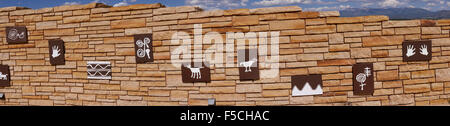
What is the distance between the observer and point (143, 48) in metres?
4.82

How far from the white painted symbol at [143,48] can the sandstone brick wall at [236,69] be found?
139mm

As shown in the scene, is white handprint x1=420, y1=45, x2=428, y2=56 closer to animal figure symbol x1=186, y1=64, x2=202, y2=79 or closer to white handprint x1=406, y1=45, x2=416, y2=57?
white handprint x1=406, y1=45, x2=416, y2=57

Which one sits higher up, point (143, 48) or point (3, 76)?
point (143, 48)

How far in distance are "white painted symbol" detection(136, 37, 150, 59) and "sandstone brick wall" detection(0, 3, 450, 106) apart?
14 cm

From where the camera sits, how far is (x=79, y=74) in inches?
204

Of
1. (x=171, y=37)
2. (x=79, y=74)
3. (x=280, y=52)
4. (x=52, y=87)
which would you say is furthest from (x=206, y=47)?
(x=52, y=87)

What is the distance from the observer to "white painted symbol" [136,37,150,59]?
4.80 metres

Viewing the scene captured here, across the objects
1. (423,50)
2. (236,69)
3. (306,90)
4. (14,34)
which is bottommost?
(306,90)

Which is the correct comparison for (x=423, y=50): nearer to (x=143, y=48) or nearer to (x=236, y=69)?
Result: (x=236, y=69)

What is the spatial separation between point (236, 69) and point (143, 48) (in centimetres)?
165

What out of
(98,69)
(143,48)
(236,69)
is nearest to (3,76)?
(98,69)

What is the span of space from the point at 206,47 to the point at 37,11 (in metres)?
3.38

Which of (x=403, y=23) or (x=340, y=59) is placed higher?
(x=403, y=23)

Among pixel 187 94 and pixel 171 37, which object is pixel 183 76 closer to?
pixel 187 94
